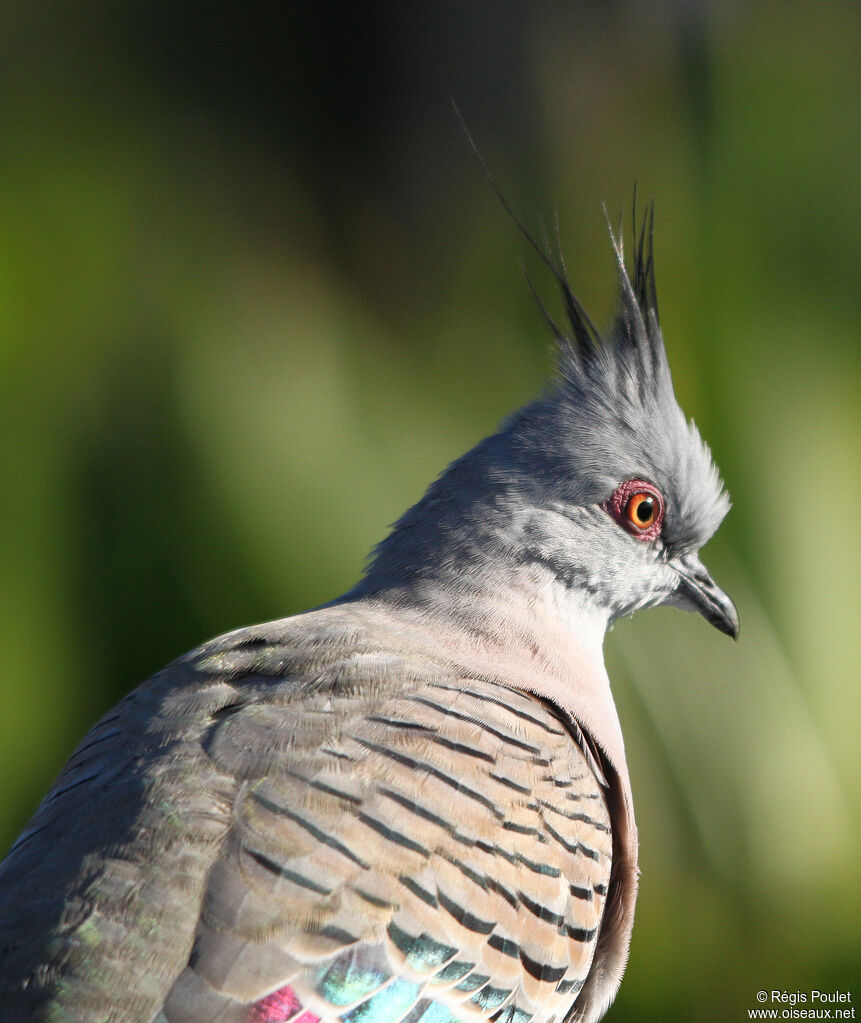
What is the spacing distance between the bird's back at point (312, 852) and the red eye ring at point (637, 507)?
2.33 feet

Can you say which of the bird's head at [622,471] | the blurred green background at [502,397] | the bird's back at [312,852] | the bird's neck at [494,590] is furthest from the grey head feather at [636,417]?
the blurred green background at [502,397]

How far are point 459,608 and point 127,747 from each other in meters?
0.95

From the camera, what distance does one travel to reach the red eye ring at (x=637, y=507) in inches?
128

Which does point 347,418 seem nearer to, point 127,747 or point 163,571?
point 163,571

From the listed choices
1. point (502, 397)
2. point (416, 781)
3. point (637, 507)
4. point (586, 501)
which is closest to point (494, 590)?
point (586, 501)

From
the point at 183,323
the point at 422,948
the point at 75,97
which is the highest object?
the point at 75,97

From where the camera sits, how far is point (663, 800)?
433 centimetres

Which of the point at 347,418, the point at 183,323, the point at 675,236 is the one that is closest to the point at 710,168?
the point at 675,236

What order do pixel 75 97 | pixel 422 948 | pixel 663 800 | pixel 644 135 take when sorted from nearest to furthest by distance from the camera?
pixel 422 948 < pixel 663 800 < pixel 644 135 < pixel 75 97

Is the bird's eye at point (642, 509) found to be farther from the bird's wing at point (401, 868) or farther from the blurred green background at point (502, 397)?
the blurred green background at point (502, 397)

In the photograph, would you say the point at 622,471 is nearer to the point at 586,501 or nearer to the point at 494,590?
the point at 586,501

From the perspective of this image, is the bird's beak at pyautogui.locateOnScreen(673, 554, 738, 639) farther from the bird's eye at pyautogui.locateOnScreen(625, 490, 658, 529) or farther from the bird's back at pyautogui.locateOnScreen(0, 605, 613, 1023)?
the bird's back at pyautogui.locateOnScreen(0, 605, 613, 1023)

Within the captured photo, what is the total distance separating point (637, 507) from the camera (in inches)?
129

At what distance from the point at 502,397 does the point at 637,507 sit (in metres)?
1.77
